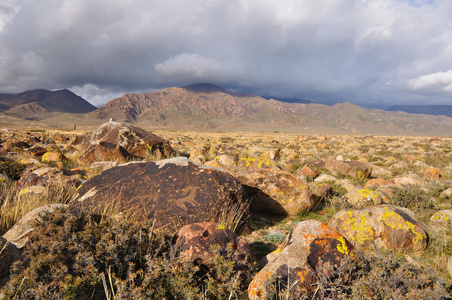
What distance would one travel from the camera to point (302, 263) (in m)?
3.16

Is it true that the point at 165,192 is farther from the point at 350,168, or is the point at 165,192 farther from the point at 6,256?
the point at 350,168

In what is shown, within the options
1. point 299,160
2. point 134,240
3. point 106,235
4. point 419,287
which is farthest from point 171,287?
point 299,160

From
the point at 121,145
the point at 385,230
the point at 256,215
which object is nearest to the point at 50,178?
the point at 121,145

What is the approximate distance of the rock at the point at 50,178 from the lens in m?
6.75

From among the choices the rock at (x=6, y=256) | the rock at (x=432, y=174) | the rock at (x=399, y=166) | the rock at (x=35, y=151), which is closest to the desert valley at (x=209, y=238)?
the rock at (x=6, y=256)

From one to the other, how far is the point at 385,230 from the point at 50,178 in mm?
8706

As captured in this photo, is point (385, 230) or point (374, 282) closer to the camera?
point (374, 282)

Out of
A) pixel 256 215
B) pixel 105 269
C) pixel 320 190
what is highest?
pixel 105 269

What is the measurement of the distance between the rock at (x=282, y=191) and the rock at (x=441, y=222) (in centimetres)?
269

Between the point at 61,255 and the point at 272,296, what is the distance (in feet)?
8.76

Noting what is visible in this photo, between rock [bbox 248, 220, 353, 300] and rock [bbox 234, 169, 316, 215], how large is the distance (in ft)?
9.27

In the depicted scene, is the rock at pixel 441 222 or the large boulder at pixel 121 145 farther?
the large boulder at pixel 121 145

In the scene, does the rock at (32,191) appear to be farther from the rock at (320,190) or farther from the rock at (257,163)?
the rock at (320,190)

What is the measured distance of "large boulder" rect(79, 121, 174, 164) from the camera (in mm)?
11500
